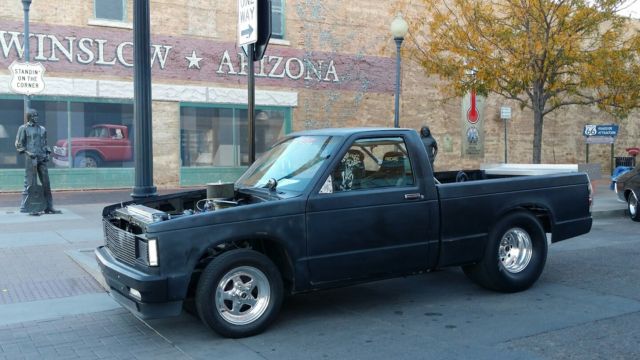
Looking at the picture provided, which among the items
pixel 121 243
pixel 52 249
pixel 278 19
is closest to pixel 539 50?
pixel 278 19

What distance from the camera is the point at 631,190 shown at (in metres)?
13.3

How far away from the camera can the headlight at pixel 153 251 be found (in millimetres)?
4999

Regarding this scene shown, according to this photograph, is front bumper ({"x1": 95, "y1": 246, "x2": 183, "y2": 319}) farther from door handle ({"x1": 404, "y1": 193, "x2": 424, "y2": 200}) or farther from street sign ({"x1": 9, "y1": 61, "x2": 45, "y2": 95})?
street sign ({"x1": 9, "y1": 61, "x2": 45, "y2": 95})

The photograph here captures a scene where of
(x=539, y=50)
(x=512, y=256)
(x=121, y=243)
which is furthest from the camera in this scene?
(x=539, y=50)

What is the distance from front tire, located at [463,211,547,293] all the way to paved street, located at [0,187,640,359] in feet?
0.57

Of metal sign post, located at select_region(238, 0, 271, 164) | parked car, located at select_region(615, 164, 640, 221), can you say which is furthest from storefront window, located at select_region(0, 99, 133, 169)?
parked car, located at select_region(615, 164, 640, 221)

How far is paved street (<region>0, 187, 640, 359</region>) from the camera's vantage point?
5.04 meters

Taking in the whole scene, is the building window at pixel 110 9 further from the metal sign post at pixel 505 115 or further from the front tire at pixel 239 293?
the front tire at pixel 239 293

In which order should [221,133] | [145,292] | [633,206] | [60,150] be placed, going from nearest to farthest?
[145,292] < [633,206] < [60,150] < [221,133]

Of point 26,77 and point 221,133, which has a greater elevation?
point 26,77

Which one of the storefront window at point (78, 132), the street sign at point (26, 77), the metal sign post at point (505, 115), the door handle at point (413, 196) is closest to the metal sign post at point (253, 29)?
the door handle at point (413, 196)

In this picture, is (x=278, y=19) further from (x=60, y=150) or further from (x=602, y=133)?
(x=602, y=133)

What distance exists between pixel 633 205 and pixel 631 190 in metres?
0.32

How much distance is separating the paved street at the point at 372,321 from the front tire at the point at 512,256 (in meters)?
0.17
